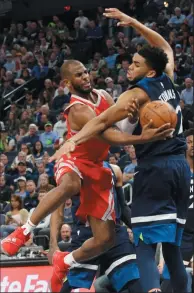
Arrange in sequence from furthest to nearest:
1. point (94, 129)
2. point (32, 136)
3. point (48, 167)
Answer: point (32, 136) < point (48, 167) < point (94, 129)

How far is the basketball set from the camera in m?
6.20

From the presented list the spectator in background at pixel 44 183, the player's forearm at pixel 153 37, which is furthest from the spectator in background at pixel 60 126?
the player's forearm at pixel 153 37

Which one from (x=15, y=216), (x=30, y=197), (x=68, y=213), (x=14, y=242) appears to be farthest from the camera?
(x=30, y=197)

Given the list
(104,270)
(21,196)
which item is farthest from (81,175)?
(21,196)

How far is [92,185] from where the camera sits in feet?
24.5

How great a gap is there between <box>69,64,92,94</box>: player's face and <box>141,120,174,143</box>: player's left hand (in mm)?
1391

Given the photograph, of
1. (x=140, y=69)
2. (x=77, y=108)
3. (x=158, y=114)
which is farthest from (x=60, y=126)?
(x=158, y=114)

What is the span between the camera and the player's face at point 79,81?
296 inches

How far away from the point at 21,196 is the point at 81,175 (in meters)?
6.88

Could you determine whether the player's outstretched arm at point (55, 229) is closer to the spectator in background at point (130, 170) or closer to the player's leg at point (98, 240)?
the player's leg at point (98, 240)

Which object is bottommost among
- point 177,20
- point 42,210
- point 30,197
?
point 30,197

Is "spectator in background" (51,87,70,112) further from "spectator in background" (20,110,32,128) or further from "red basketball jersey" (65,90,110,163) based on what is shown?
"red basketball jersey" (65,90,110,163)

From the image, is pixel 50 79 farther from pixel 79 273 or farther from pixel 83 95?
pixel 83 95

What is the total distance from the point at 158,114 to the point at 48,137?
400 inches
